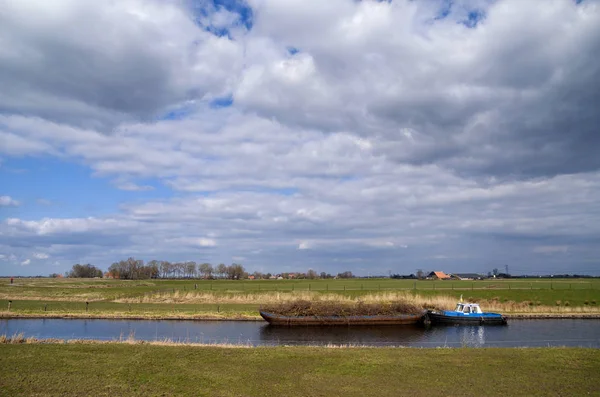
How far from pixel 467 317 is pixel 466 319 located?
0.81ft

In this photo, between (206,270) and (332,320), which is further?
(206,270)

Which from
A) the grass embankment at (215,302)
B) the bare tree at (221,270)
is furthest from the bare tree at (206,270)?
the grass embankment at (215,302)

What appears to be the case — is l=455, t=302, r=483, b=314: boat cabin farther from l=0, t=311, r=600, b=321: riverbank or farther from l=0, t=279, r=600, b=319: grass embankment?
l=0, t=311, r=600, b=321: riverbank

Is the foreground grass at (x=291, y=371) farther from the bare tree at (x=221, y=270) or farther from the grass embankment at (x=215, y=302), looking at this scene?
the bare tree at (x=221, y=270)

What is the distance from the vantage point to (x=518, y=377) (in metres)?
14.6

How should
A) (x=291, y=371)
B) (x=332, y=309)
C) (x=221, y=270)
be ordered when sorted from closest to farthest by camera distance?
(x=291, y=371) → (x=332, y=309) → (x=221, y=270)

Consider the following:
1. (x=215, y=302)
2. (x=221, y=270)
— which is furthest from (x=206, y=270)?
(x=215, y=302)

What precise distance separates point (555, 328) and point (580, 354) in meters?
23.8

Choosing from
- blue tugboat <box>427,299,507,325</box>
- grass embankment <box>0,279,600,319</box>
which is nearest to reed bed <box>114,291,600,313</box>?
grass embankment <box>0,279,600,319</box>

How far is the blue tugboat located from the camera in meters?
42.3

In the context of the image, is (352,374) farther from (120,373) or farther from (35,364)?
(35,364)

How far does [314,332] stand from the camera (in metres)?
37.4

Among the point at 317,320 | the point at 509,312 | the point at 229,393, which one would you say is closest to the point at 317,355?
the point at 229,393

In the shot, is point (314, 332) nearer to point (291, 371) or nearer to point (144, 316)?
point (144, 316)
